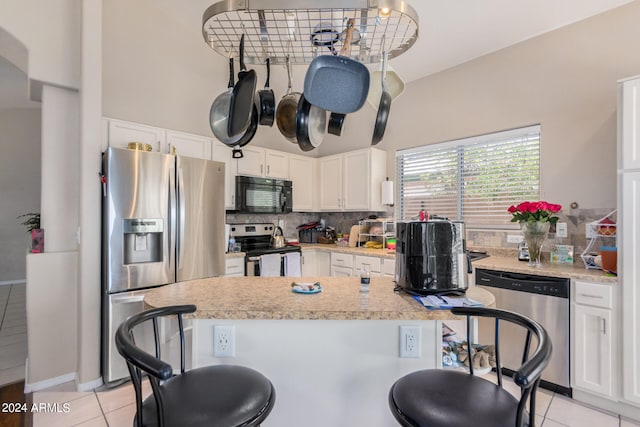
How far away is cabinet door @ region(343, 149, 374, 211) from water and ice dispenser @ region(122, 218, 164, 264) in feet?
7.85

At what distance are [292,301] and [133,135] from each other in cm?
246

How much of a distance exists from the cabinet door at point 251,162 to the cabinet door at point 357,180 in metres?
1.16

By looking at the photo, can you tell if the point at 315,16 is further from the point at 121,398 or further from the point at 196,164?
the point at 121,398

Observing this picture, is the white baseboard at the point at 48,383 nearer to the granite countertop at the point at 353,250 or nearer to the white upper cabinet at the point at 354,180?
the granite countertop at the point at 353,250

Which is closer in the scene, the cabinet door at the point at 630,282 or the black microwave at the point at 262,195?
the cabinet door at the point at 630,282

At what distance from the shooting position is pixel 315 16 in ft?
4.54

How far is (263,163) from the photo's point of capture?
4.05 meters

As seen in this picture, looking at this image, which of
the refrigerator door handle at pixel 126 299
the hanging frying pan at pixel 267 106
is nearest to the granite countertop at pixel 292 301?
the hanging frying pan at pixel 267 106

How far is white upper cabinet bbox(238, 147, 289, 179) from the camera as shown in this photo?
3855mm

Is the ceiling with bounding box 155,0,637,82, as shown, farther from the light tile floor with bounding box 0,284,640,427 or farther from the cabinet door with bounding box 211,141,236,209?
the light tile floor with bounding box 0,284,640,427

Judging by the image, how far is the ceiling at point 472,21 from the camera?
2574 millimetres

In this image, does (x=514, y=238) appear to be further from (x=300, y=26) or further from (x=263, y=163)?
(x=263, y=163)

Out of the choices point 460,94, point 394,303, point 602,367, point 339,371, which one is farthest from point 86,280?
point 460,94

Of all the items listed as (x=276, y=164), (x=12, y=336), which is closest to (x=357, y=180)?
(x=276, y=164)
